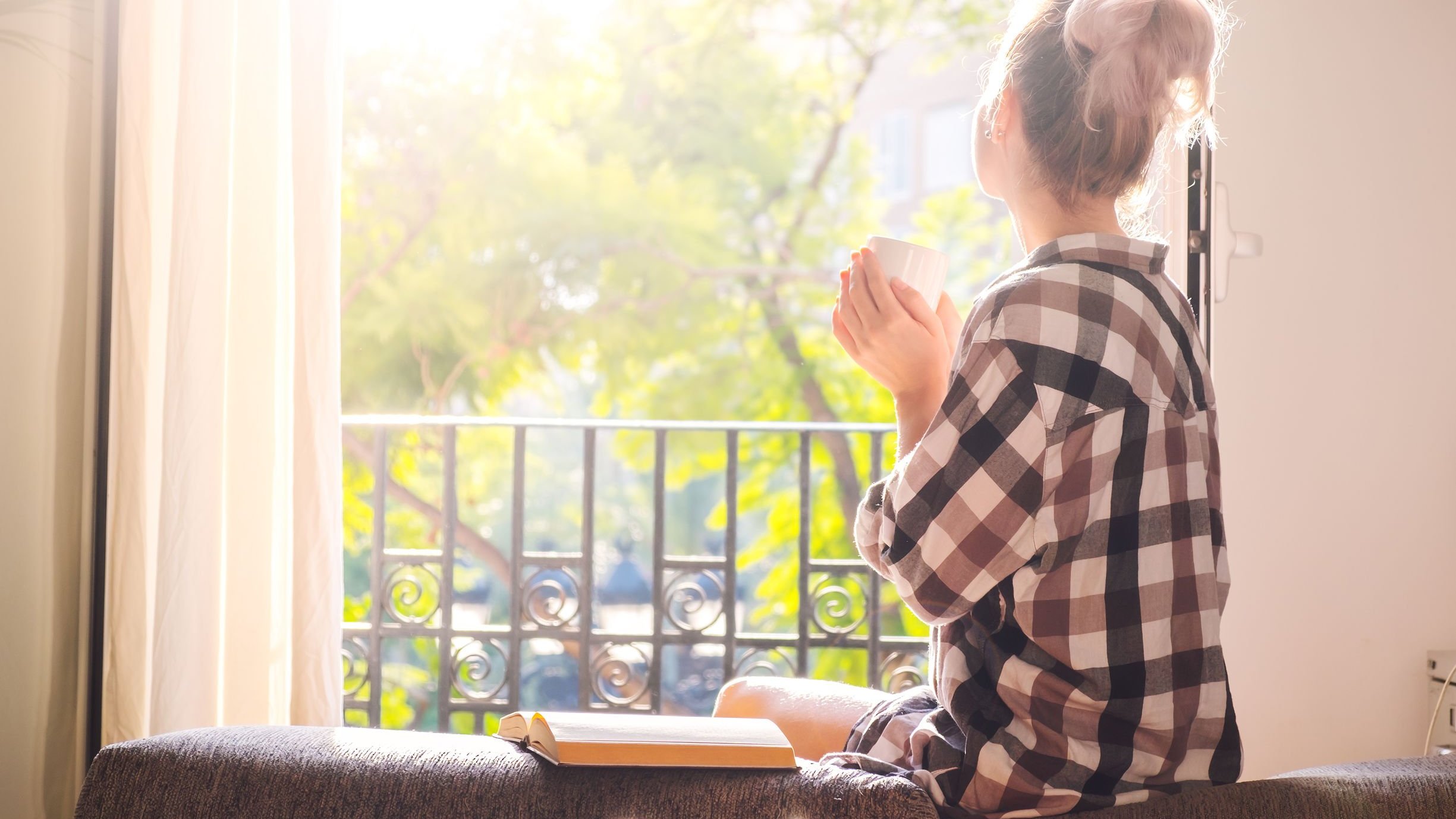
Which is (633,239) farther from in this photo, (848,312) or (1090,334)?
(1090,334)

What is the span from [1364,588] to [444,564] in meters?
1.83

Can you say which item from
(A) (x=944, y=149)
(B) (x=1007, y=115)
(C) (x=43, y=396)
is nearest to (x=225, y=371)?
(C) (x=43, y=396)

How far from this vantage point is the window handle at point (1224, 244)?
5.35 feet

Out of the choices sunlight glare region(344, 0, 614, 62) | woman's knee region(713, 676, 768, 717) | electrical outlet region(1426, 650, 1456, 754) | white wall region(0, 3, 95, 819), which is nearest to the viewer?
Result: woman's knee region(713, 676, 768, 717)

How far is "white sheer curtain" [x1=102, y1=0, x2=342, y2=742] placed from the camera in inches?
50.5

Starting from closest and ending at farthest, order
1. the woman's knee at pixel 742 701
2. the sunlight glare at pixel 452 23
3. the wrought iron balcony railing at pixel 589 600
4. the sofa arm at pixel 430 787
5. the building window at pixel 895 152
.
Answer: the sofa arm at pixel 430 787
the woman's knee at pixel 742 701
the wrought iron balcony railing at pixel 589 600
the sunlight glare at pixel 452 23
the building window at pixel 895 152

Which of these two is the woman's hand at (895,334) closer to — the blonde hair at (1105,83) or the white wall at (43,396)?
the blonde hair at (1105,83)

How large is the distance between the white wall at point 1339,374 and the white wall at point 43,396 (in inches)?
67.5

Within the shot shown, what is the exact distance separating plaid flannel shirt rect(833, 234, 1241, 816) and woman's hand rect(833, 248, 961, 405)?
0.09 meters

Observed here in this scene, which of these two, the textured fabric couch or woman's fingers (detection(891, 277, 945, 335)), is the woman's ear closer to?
woman's fingers (detection(891, 277, 945, 335))

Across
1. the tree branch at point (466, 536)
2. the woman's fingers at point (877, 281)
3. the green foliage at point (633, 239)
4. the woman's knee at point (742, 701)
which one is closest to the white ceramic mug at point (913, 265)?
the woman's fingers at point (877, 281)

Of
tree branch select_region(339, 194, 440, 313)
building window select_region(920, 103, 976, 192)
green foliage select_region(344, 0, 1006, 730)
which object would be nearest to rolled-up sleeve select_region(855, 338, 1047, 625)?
green foliage select_region(344, 0, 1006, 730)

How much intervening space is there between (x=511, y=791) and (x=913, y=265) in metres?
0.51

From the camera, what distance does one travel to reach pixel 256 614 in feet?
4.51
